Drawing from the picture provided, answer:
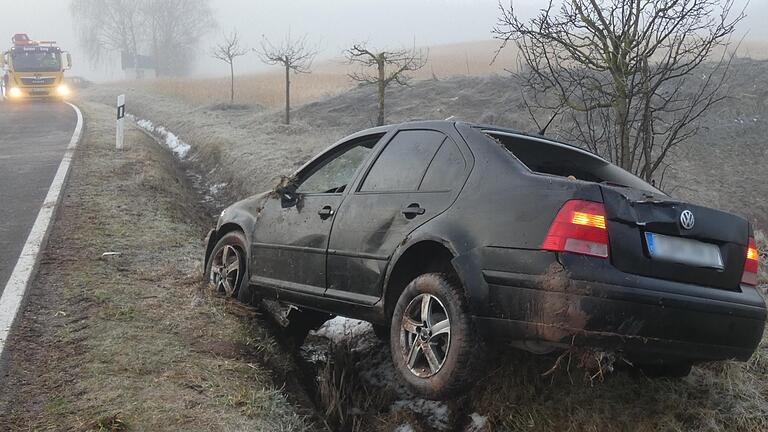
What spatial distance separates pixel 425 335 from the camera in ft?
11.3

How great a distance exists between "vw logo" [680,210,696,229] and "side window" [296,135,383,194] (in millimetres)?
2024

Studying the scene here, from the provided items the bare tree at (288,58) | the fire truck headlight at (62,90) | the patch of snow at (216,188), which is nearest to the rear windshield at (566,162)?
the patch of snow at (216,188)

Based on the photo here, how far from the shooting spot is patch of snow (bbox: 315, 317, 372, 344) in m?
5.37

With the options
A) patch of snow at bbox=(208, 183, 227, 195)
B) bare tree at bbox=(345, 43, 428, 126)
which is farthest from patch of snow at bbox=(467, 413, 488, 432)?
bare tree at bbox=(345, 43, 428, 126)

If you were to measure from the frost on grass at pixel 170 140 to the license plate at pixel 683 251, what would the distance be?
47.3 ft

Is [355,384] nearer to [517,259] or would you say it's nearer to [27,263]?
[517,259]

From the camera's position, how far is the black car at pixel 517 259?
9.66 ft

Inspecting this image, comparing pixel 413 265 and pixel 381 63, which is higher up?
pixel 381 63

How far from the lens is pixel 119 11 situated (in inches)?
2844

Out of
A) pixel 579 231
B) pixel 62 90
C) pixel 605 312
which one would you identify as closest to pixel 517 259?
pixel 579 231

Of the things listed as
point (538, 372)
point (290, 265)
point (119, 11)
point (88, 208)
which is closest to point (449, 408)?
point (538, 372)

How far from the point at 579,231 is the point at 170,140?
685 inches

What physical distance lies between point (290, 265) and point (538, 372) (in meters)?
1.82

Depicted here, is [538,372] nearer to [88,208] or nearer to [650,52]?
[650,52]
